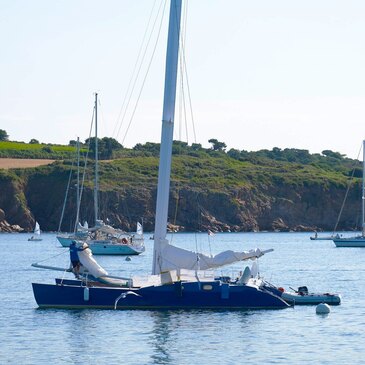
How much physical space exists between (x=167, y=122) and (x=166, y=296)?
5478 millimetres

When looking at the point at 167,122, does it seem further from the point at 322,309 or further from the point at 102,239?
the point at 102,239

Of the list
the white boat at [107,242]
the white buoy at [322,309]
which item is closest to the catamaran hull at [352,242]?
the white boat at [107,242]

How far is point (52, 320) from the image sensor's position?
3581 centimetres

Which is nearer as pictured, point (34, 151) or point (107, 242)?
point (107, 242)

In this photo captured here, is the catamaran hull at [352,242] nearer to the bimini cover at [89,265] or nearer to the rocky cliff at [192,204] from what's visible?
the rocky cliff at [192,204]

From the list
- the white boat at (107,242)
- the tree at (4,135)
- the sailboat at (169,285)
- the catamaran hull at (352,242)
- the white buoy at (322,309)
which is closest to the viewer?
the sailboat at (169,285)

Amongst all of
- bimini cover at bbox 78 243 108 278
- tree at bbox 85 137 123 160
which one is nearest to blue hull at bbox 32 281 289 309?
bimini cover at bbox 78 243 108 278

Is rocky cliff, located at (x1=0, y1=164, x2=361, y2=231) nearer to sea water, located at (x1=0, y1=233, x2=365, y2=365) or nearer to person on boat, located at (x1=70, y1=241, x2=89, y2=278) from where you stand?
person on boat, located at (x1=70, y1=241, x2=89, y2=278)

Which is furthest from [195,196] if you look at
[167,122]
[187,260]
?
[167,122]

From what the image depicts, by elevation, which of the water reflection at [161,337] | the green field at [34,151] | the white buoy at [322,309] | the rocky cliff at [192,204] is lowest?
the water reflection at [161,337]

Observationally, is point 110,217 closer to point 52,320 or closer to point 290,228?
point 290,228

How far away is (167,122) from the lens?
36125 millimetres

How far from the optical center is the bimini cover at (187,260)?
36.5 metres

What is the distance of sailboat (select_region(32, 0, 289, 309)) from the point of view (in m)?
Result: 36.0
